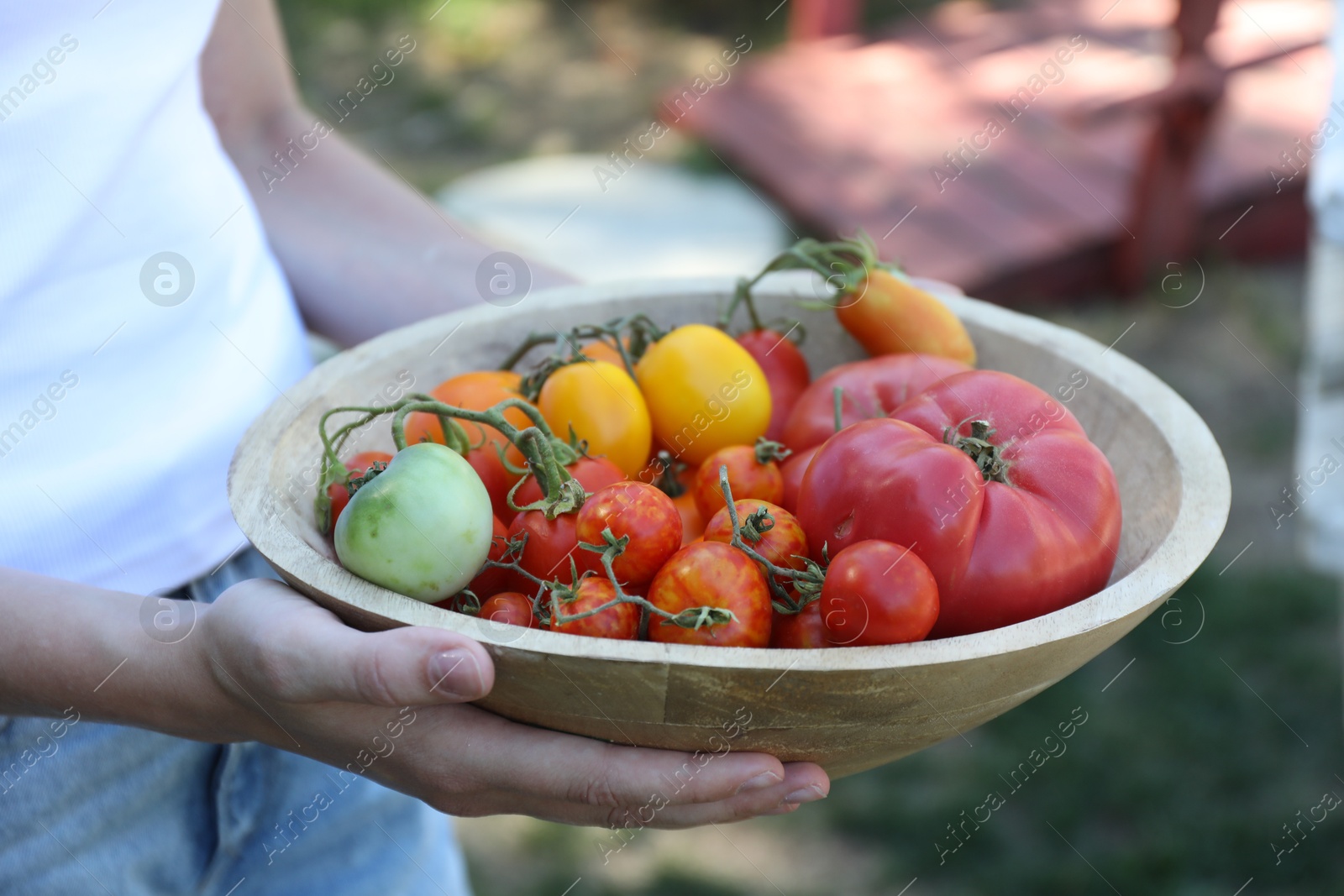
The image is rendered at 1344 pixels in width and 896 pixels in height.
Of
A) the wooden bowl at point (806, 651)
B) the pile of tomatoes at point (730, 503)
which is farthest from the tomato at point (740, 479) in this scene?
the wooden bowl at point (806, 651)

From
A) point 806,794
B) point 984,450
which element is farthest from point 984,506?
point 806,794

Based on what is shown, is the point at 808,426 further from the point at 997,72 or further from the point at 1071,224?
the point at 997,72

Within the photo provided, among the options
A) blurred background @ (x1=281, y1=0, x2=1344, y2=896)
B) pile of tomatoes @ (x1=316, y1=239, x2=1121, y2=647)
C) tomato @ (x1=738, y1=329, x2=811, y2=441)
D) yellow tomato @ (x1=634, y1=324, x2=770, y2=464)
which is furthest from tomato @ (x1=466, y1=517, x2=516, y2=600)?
blurred background @ (x1=281, y1=0, x2=1344, y2=896)

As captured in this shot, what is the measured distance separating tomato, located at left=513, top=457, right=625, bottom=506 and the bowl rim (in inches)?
7.6

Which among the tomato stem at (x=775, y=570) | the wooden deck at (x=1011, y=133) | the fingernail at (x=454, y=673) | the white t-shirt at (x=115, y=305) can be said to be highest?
the white t-shirt at (x=115, y=305)

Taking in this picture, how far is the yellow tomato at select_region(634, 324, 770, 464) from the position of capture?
113cm

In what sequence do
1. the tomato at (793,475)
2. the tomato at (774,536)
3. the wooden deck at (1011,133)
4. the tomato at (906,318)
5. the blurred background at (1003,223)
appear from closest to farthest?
the tomato at (774,536) → the tomato at (793,475) → the tomato at (906,318) → the blurred background at (1003,223) → the wooden deck at (1011,133)

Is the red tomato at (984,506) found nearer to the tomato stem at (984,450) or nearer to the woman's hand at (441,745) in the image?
the tomato stem at (984,450)

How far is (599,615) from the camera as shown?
0.90 m

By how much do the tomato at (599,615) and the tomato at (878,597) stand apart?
0.15m

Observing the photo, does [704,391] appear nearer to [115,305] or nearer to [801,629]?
[801,629]

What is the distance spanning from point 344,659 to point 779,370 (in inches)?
23.3

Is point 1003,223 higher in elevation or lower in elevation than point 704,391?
lower

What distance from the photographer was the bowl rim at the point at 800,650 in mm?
792
